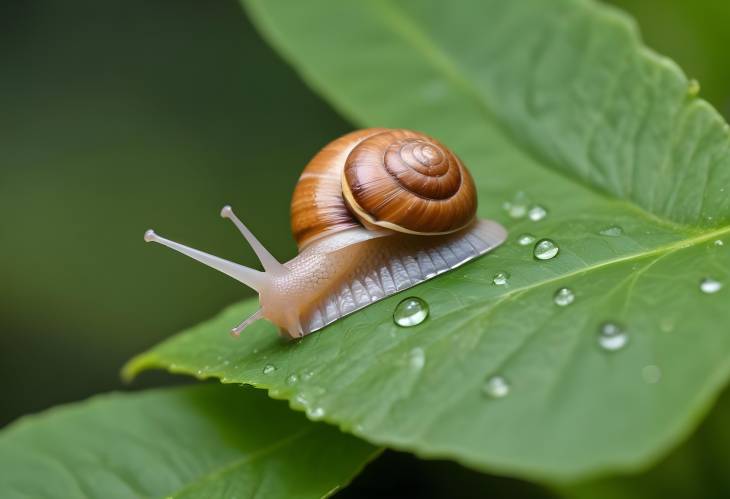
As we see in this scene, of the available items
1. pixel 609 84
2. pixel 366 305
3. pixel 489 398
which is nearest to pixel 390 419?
pixel 489 398

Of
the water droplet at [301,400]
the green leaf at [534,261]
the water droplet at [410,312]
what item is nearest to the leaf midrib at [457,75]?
the green leaf at [534,261]

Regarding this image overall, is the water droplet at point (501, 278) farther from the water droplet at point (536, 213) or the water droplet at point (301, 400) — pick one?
the water droplet at point (301, 400)

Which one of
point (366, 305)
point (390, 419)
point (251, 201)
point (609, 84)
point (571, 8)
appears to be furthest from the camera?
point (251, 201)

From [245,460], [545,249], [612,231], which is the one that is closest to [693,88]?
[612,231]

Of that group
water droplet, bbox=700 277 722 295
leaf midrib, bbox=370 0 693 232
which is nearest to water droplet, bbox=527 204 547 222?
leaf midrib, bbox=370 0 693 232

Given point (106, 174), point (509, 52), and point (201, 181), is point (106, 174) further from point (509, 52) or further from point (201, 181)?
point (509, 52)

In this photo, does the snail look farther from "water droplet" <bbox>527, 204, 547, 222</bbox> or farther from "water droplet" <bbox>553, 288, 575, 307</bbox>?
"water droplet" <bbox>553, 288, 575, 307</bbox>
